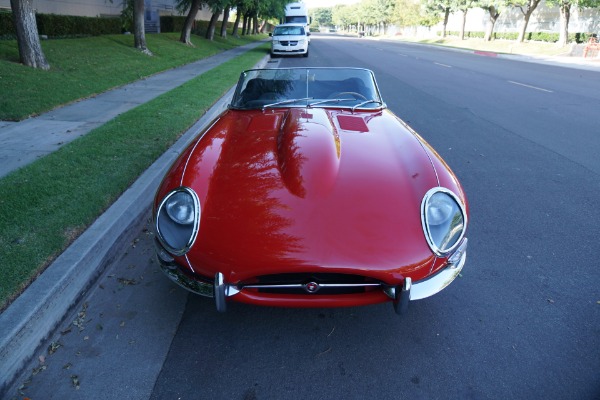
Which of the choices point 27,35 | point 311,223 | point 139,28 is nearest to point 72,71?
point 27,35

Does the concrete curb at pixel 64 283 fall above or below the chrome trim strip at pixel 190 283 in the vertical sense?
below

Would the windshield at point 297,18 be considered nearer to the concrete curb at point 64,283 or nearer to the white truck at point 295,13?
the white truck at point 295,13

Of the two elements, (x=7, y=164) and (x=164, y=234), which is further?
(x=7, y=164)

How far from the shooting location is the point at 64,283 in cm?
270

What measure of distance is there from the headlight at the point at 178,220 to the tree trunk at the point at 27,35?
986cm

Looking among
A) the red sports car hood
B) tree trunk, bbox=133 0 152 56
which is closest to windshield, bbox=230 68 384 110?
the red sports car hood

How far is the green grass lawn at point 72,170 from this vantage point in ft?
9.98

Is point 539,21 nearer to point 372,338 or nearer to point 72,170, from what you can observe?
point 72,170

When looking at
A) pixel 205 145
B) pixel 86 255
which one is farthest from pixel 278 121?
pixel 86 255

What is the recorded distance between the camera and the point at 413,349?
245cm

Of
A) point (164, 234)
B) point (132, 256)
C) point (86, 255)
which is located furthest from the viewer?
point (132, 256)

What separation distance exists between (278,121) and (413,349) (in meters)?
1.99

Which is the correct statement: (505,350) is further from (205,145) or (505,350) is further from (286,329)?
(205,145)

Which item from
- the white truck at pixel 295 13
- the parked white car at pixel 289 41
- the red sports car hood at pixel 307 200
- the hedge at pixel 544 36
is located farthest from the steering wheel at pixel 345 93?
the hedge at pixel 544 36
